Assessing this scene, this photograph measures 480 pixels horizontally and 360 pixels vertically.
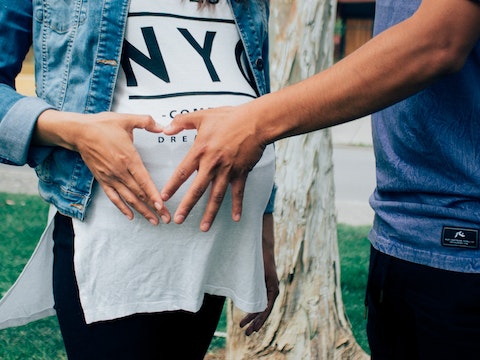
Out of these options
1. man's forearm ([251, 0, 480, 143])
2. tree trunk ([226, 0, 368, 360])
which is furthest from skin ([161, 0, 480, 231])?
tree trunk ([226, 0, 368, 360])

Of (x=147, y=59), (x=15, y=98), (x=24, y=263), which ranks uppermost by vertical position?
(x=147, y=59)

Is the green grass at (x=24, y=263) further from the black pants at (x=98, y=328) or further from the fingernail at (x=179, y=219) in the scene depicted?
the fingernail at (x=179, y=219)

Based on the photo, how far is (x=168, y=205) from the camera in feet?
5.17

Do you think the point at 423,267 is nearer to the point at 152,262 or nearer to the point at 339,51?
the point at 152,262

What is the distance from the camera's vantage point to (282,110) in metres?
1.38

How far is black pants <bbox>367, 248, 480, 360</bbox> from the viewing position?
1.55m

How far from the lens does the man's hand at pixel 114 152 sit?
57.2 inches

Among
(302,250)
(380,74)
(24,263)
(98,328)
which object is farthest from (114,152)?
(24,263)

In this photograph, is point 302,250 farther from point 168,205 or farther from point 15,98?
point 15,98

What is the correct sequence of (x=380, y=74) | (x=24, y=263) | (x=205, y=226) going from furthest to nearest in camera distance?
(x=24, y=263) → (x=205, y=226) → (x=380, y=74)

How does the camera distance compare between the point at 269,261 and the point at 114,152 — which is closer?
the point at 114,152

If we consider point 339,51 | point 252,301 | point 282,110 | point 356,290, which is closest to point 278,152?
point 356,290

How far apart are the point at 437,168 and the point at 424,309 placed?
321 mm

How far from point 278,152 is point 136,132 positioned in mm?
2418
